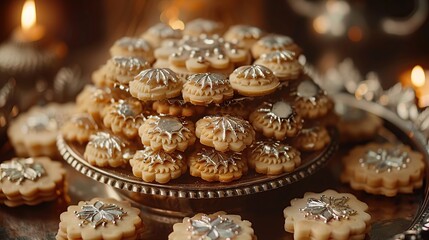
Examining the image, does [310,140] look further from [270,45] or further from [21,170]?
[21,170]

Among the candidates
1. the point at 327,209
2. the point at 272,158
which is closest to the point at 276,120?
the point at 272,158

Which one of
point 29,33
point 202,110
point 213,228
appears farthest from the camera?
point 29,33

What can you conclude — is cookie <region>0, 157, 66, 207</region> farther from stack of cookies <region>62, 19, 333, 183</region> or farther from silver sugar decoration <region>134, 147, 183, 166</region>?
silver sugar decoration <region>134, 147, 183, 166</region>

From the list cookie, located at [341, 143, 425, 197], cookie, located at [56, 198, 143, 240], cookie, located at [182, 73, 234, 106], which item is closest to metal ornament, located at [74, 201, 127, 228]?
cookie, located at [56, 198, 143, 240]

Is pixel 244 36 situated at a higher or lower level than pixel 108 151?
higher

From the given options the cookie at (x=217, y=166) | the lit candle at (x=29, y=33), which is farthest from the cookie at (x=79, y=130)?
the lit candle at (x=29, y=33)

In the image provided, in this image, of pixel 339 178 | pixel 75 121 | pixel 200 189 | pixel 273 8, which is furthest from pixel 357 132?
pixel 273 8

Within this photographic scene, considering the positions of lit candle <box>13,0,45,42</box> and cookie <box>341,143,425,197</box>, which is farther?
lit candle <box>13,0,45,42</box>
